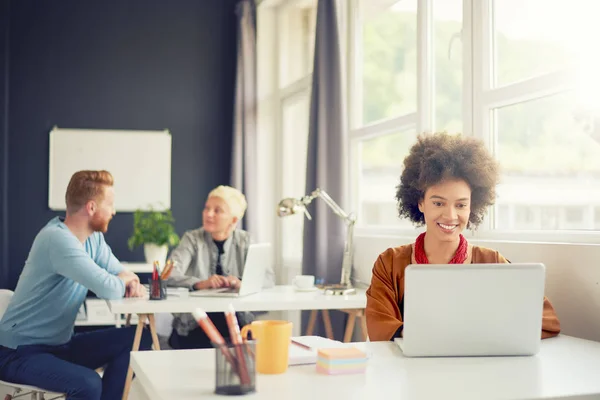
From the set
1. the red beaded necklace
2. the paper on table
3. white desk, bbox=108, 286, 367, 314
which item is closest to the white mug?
white desk, bbox=108, 286, 367, 314

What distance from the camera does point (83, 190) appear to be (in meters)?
2.98

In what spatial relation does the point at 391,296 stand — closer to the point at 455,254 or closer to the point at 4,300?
Result: the point at 455,254

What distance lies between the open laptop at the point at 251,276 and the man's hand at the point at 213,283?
4 cm

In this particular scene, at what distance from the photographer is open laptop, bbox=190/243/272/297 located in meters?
3.22

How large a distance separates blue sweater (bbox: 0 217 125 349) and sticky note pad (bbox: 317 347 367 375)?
5.07ft

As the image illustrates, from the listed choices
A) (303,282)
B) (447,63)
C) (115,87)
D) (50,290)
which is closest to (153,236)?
(115,87)

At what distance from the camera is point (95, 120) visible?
228 inches

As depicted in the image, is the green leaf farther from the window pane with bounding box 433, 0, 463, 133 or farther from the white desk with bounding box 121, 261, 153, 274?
the window pane with bounding box 433, 0, 463, 133

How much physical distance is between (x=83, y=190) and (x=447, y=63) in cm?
181

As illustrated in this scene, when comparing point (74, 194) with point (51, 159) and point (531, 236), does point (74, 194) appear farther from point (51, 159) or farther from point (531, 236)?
point (51, 159)

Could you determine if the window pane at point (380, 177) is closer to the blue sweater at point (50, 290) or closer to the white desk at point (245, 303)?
the white desk at point (245, 303)

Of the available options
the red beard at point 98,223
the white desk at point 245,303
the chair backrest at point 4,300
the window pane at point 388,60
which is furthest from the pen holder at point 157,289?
the window pane at point 388,60

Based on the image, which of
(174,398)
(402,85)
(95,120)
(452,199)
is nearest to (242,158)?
(95,120)

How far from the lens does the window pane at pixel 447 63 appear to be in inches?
134
